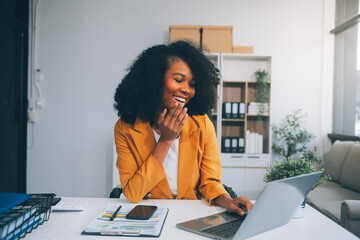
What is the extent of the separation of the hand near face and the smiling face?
3.0 inches

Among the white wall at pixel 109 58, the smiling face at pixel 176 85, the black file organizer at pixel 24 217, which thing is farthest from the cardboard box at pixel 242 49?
the black file organizer at pixel 24 217

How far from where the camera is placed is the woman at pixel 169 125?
1.33 m

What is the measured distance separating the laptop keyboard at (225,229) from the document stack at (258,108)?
8.35 feet

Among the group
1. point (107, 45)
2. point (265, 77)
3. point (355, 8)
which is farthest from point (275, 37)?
point (107, 45)

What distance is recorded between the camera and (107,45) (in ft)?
11.9

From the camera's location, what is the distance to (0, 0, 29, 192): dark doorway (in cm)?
318

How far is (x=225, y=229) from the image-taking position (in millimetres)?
883

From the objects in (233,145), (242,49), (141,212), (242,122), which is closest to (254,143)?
(233,145)

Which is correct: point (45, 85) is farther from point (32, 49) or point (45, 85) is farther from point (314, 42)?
point (314, 42)

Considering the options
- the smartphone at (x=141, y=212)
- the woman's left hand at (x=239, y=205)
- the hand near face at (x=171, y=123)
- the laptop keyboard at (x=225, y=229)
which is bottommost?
the laptop keyboard at (x=225, y=229)

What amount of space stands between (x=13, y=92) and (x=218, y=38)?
255cm

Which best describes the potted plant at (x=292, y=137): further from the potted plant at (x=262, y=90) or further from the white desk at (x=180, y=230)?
the white desk at (x=180, y=230)

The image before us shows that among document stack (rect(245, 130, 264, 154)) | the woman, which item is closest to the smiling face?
the woman

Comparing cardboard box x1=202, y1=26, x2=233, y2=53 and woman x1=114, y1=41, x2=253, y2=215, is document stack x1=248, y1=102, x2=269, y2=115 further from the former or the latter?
woman x1=114, y1=41, x2=253, y2=215
